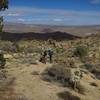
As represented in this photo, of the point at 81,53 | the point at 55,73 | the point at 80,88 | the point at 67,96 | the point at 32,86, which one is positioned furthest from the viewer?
the point at 81,53

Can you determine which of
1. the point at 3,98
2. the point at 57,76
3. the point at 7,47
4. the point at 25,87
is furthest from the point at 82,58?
the point at 3,98

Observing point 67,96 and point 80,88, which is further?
point 80,88

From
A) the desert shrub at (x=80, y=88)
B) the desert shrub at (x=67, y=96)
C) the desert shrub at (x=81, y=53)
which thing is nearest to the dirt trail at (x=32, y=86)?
the desert shrub at (x=67, y=96)

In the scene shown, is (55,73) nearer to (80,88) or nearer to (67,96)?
(80,88)

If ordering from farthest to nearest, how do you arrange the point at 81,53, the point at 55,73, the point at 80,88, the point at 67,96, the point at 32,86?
the point at 81,53 < the point at 55,73 < the point at 80,88 < the point at 32,86 < the point at 67,96

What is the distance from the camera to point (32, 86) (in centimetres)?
2158

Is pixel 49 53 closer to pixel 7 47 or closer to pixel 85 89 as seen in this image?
pixel 85 89

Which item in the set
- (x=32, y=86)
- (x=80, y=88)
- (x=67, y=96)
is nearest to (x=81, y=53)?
(x=80, y=88)

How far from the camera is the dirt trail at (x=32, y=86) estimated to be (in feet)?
66.3

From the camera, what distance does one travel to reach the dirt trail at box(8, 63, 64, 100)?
796 inches

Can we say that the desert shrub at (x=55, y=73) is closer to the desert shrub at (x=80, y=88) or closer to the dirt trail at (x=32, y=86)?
the dirt trail at (x=32, y=86)

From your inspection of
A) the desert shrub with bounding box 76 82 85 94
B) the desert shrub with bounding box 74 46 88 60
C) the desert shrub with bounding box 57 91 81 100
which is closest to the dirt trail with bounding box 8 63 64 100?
the desert shrub with bounding box 57 91 81 100

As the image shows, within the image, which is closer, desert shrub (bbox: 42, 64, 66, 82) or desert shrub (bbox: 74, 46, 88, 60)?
desert shrub (bbox: 42, 64, 66, 82)

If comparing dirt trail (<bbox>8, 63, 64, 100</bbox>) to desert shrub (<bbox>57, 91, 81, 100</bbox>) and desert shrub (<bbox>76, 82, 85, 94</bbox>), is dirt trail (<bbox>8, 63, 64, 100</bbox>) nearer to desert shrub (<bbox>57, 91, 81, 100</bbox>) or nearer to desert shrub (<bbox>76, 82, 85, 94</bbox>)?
desert shrub (<bbox>57, 91, 81, 100</bbox>)
